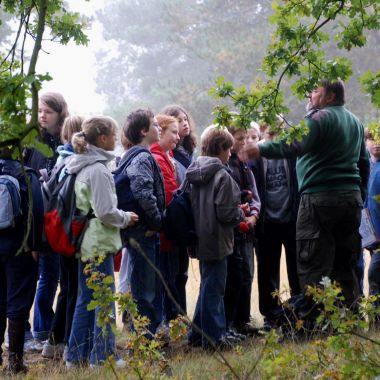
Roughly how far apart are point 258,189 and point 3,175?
252 cm

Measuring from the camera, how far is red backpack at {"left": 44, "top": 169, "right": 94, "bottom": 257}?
589 cm

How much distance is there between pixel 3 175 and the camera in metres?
5.84

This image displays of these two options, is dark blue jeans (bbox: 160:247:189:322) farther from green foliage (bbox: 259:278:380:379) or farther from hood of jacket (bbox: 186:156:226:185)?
green foliage (bbox: 259:278:380:379)

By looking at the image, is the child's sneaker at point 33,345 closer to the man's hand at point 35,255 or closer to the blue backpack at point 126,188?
the man's hand at point 35,255

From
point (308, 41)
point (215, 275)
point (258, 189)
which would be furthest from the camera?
point (258, 189)

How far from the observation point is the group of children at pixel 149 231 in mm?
5914

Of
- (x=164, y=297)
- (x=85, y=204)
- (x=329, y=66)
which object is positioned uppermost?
(x=329, y=66)

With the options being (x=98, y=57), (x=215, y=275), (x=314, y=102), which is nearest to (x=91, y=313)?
(x=215, y=275)

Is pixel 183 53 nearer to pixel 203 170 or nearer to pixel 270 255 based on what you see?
pixel 270 255

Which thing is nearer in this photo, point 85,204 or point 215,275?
point 85,204

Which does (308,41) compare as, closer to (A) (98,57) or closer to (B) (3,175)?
(B) (3,175)

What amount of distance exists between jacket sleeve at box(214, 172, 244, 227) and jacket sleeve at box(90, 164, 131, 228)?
85 centimetres

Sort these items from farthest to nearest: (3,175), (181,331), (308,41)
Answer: (3,175)
(308,41)
(181,331)

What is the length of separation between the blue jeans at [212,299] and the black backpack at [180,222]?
0.77 ft
